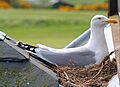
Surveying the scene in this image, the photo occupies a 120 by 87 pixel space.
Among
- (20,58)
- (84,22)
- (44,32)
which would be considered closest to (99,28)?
(20,58)

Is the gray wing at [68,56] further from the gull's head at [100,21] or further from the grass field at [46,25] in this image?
the grass field at [46,25]

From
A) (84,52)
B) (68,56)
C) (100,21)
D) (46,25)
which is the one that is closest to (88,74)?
(68,56)

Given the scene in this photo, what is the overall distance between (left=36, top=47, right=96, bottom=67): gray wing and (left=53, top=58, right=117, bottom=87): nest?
0.33 feet

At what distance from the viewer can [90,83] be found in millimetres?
3238

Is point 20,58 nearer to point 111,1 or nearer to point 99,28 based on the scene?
point 99,28

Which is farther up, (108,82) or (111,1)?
(111,1)

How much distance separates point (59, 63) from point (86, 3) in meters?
27.5

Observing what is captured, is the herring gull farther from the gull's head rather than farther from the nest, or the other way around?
the nest

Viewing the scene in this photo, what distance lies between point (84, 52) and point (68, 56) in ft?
0.63

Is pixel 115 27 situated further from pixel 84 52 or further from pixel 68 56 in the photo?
pixel 68 56

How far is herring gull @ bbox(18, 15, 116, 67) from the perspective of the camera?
3760 mm

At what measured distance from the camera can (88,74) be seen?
3.56 meters

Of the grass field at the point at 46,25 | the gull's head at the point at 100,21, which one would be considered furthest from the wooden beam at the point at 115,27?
the grass field at the point at 46,25

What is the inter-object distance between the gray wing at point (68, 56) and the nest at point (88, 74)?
4.0 inches
